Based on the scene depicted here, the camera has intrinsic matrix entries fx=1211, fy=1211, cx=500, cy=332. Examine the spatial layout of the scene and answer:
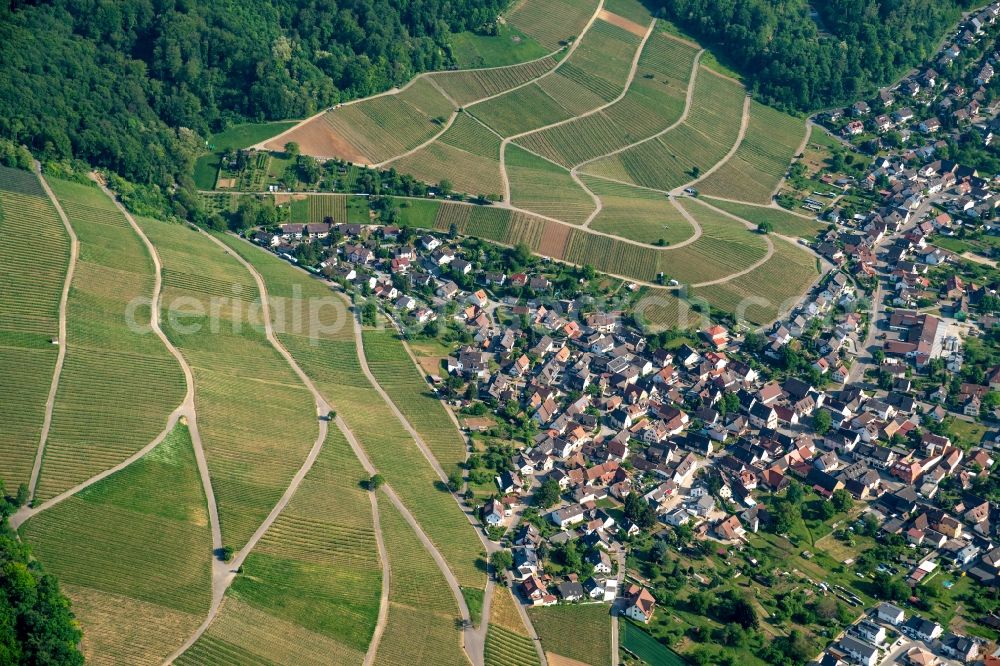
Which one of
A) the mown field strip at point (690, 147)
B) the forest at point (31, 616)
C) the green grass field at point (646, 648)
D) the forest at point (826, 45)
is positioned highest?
the forest at point (826, 45)

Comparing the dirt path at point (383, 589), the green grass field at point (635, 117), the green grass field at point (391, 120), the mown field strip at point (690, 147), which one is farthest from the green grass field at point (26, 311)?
the mown field strip at point (690, 147)

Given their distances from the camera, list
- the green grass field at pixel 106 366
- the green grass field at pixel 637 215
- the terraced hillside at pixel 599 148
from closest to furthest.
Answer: the green grass field at pixel 106 366 < the terraced hillside at pixel 599 148 < the green grass field at pixel 637 215

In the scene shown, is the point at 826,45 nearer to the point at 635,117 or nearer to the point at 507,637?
the point at 635,117

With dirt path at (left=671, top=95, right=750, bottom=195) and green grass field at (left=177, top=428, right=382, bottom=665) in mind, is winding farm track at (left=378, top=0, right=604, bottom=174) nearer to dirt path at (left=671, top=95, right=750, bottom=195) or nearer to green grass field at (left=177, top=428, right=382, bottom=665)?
dirt path at (left=671, top=95, right=750, bottom=195)

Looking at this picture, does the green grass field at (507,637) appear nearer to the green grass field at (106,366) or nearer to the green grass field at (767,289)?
the green grass field at (106,366)

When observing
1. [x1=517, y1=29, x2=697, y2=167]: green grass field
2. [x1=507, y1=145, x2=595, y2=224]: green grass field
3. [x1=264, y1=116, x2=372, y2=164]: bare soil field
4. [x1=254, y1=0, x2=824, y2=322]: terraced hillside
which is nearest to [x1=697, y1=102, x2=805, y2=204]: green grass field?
[x1=254, y1=0, x2=824, y2=322]: terraced hillside

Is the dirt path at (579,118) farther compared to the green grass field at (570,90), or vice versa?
the green grass field at (570,90)

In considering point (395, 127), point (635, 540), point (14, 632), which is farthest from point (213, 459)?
Answer: point (395, 127)
